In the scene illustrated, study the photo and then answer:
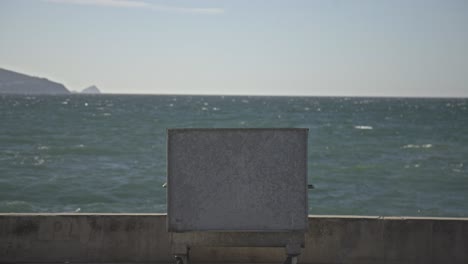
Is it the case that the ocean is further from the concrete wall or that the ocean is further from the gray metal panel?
the gray metal panel

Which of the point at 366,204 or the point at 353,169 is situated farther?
the point at 353,169

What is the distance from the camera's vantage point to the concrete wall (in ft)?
21.2

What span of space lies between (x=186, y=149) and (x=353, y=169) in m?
25.1

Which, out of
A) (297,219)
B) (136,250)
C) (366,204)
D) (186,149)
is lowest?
(366,204)

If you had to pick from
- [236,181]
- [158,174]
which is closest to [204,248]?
[236,181]

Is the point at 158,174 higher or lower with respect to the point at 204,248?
lower

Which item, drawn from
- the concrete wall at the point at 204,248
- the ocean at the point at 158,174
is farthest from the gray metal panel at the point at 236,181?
the ocean at the point at 158,174

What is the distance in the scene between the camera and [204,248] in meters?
6.48

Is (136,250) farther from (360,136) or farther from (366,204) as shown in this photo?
Result: (360,136)

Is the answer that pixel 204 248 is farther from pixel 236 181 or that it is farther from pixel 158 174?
pixel 158 174

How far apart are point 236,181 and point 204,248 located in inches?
60.9

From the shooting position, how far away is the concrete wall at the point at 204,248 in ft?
21.2

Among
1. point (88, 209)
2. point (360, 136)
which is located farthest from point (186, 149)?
point (360, 136)

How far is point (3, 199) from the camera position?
65.1 feet
